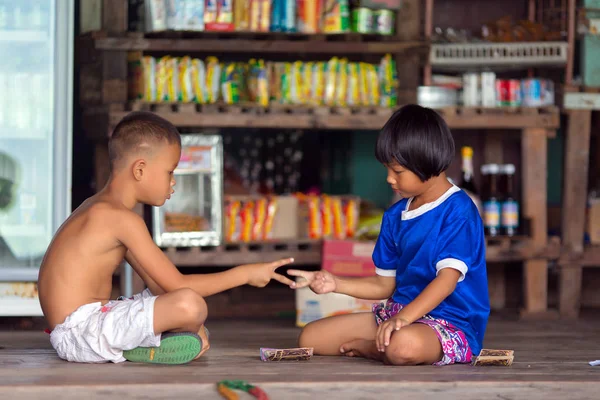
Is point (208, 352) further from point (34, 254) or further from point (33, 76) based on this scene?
→ point (33, 76)

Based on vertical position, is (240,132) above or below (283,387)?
above

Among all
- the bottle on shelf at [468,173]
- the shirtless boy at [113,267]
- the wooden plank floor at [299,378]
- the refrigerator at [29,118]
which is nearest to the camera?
the wooden plank floor at [299,378]

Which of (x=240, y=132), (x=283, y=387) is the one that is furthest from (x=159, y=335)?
(x=240, y=132)

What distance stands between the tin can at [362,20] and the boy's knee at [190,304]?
2246 millimetres

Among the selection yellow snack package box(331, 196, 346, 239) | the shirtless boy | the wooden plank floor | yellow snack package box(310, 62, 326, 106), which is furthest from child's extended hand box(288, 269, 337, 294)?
yellow snack package box(310, 62, 326, 106)

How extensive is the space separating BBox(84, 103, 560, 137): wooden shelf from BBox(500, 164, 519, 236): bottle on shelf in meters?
0.41

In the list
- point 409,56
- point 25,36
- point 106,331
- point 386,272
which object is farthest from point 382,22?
point 106,331

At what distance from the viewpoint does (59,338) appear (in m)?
2.75

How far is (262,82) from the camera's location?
14.8 feet

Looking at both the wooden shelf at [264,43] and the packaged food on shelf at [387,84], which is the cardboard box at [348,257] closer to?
the packaged food on shelf at [387,84]

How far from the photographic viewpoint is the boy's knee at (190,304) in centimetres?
268

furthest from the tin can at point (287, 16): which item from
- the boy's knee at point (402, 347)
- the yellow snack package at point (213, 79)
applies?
the boy's knee at point (402, 347)

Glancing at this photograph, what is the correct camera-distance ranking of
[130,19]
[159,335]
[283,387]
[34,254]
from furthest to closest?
1. [130,19]
2. [34,254]
3. [159,335]
4. [283,387]

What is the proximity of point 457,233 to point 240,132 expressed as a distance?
2.91 m
